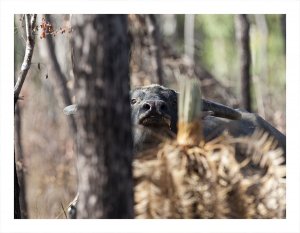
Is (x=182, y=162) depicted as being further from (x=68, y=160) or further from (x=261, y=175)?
(x=68, y=160)

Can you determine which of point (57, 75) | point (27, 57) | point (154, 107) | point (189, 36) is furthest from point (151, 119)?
point (189, 36)

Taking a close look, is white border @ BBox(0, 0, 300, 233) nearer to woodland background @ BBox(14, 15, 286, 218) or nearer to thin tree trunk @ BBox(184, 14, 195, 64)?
woodland background @ BBox(14, 15, 286, 218)

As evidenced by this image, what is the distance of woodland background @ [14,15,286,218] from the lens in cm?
1277

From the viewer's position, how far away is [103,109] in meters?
5.70

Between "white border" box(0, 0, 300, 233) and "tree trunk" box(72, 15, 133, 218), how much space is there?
0.27 m

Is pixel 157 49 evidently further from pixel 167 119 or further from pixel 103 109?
pixel 103 109

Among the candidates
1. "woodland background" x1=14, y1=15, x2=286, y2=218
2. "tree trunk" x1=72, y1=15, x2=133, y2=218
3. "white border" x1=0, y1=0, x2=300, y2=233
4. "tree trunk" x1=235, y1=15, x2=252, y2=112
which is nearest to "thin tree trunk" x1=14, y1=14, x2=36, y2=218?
"white border" x1=0, y1=0, x2=300, y2=233

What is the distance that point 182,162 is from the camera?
6980 mm

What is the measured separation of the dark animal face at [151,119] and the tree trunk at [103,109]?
2176 mm

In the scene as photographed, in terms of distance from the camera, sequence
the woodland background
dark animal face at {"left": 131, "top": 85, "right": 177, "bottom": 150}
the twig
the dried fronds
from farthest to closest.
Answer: the woodland background, dark animal face at {"left": 131, "top": 85, "right": 177, "bottom": 150}, the twig, the dried fronds

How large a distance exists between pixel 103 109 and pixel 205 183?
169cm

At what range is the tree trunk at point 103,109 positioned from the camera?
5691 millimetres
